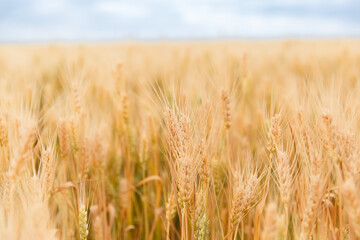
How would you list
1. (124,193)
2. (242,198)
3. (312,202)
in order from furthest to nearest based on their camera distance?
(124,193) → (242,198) → (312,202)

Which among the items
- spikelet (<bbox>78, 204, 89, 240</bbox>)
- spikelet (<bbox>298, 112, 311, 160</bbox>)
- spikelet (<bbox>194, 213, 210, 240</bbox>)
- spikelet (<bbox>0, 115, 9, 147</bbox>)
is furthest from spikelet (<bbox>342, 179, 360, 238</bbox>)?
spikelet (<bbox>0, 115, 9, 147</bbox>)

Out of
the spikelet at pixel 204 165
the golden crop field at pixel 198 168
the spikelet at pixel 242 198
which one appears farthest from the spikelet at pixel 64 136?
the spikelet at pixel 242 198

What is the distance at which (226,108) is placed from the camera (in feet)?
4.31

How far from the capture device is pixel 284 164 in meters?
0.93

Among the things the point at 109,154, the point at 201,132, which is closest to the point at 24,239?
the point at 201,132

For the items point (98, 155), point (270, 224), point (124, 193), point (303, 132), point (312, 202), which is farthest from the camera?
point (124, 193)

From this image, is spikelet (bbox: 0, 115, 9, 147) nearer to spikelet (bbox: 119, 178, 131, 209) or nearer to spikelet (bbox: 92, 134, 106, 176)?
spikelet (bbox: 92, 134, 106, 176)

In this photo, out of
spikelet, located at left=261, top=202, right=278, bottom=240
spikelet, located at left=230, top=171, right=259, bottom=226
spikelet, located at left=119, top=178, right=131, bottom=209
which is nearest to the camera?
spikelet, located at left=261, top=202, right=278, bottom=240

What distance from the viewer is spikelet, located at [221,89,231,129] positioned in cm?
130

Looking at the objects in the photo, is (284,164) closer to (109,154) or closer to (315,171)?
(315,171)

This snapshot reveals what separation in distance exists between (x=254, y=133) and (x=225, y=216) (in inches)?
26.6

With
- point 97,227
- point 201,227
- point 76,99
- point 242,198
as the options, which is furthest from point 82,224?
point 76,99

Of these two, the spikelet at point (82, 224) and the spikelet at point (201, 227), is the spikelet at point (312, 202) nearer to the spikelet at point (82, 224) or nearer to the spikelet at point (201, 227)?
the spikelet at point (201, 227)

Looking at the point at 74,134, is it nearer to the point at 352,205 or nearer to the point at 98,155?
the point at 98,155
